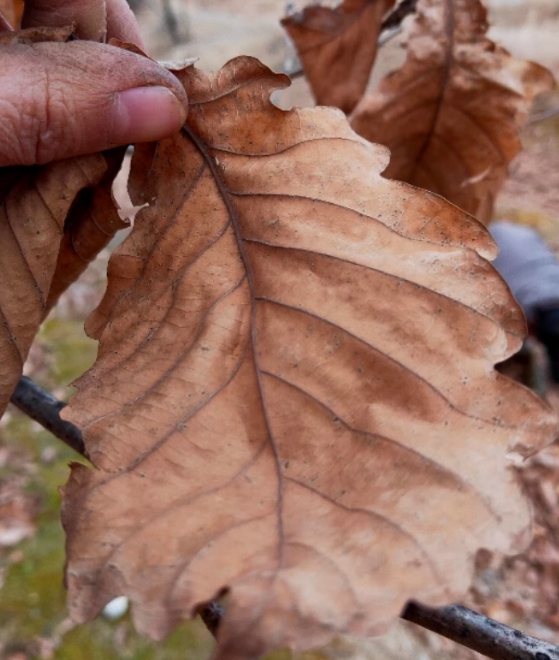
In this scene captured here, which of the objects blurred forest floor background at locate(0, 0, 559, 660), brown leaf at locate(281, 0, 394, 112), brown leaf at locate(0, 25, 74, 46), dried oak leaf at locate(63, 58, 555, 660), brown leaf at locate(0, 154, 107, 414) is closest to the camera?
dried oak leaf at locate(63, 58, 555, 660)

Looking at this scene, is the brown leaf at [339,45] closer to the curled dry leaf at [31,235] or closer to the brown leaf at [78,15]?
the brown leaf at [78,15]

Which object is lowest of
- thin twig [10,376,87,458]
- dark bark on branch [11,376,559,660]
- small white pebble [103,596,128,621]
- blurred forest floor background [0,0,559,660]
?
blurred forest floor background [0,0,559,660]

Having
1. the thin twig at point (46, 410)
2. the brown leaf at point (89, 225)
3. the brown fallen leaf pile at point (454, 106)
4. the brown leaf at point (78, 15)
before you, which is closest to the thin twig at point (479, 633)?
the thin twig at point (46, 410)

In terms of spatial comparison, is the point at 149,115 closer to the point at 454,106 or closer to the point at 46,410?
the point at 46,410

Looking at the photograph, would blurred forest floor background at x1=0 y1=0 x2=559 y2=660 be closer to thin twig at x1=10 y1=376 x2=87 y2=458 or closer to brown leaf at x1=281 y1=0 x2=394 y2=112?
brown leaf at x1=281 y1=0 x2=394 y2=112

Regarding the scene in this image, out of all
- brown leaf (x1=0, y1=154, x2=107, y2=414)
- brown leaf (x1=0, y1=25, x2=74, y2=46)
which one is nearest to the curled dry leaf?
brown leaf (x1=0, y1=154, x2=107, y2=414)

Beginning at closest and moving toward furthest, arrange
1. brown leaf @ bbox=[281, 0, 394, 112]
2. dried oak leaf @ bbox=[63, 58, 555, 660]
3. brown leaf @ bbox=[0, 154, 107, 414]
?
dried oak leaf @ bbox=[63, 58, 555, 660]
brown leaf @ bbox=[0, 154, 107, 414]
brown leaf @ bbox=[281, 0, 394, 112]

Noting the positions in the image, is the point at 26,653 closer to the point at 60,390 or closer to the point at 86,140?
the point at 60,390

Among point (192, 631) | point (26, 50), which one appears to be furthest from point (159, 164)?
point (192, 631)
